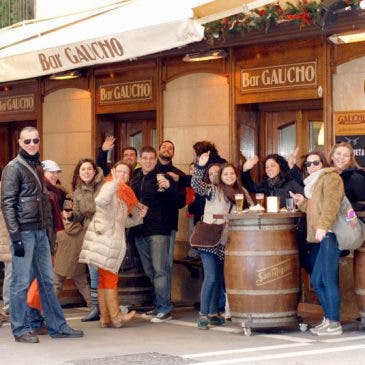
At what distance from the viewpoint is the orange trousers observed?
11852 mm

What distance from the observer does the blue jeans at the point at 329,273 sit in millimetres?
11039

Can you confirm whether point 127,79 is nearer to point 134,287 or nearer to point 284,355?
point 134,287

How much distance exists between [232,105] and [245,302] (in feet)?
11.4

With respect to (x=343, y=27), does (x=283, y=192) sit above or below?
below

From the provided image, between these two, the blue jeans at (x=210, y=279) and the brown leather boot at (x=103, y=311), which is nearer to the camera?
the blue jeans at (x=210, y=279)

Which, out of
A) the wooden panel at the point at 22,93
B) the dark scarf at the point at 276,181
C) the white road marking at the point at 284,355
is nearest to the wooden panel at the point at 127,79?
the wooden panel at the point at 22,93

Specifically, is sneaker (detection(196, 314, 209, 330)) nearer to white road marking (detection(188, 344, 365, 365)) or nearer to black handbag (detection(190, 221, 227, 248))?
black handbag (detection(190, 221, 227, 248))

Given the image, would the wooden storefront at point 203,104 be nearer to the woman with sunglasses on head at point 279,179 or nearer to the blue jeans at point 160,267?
the woman with sunglasses on head at point 279,179

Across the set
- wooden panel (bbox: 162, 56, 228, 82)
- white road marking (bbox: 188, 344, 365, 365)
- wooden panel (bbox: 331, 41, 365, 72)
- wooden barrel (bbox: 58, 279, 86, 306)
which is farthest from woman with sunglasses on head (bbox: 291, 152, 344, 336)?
wooden barrel (bbox: 58, 279, 86, 306)

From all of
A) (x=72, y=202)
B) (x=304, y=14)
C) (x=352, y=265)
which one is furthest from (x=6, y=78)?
(x=352, y=265)

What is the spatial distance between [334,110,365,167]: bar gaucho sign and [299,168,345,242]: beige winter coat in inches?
57.0

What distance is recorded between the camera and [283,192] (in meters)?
12.0

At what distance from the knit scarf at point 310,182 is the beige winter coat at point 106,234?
1.92m

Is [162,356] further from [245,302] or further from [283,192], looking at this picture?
[283,192]
